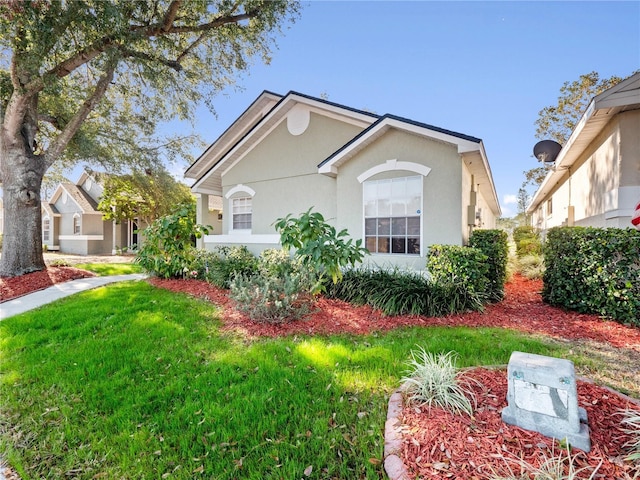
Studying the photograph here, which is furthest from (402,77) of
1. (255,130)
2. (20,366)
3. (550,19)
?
(20,366)

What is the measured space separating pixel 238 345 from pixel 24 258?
35.9 ft

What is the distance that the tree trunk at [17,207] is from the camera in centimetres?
1059

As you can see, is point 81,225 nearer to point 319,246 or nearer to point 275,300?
point 275,300

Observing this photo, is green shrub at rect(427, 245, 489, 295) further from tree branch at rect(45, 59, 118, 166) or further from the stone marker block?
tree branch at rect(45, 59, 118, 166)

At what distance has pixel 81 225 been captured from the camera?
2283 centimetres

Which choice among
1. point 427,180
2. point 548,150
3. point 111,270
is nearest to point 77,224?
point 111,270

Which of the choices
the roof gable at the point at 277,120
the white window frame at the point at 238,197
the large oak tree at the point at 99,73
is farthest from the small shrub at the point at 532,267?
the large oak tree at the point at 99,73

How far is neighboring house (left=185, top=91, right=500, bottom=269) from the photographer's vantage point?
7.96 m

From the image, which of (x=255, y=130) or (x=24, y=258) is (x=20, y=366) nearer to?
(x=24, y=258)

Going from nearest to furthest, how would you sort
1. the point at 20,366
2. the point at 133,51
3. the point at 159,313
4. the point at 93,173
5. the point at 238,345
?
the point at 20,366 → the point at 238,345 → the point at 159,313 → the point at 133,51 → the point at 93,173

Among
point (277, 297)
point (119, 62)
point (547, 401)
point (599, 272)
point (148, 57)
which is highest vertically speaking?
point (148, 57)

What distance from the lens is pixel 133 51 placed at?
33.8 feet

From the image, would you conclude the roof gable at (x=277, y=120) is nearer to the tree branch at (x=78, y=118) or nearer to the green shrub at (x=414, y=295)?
the tree branch at (x=78, y=118)

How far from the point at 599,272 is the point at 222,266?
9519mm
